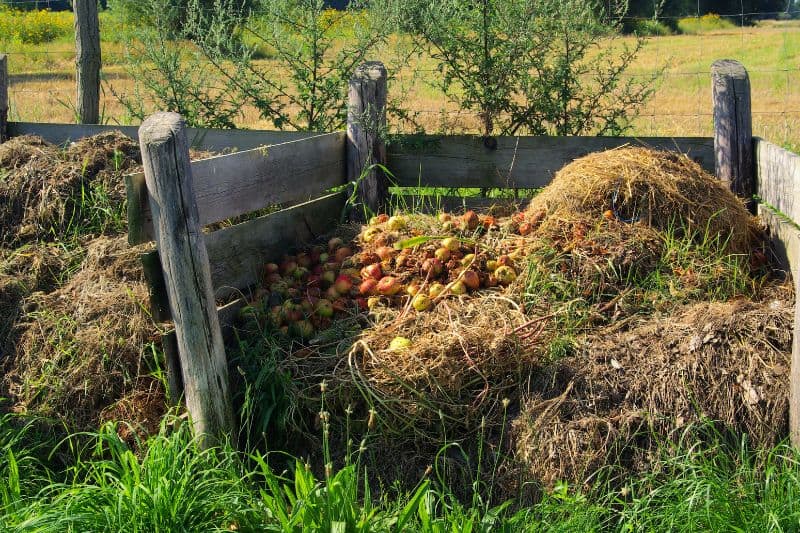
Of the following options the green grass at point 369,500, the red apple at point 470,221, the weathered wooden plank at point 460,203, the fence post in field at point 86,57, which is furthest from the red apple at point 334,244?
the fence post in field at point 86,57

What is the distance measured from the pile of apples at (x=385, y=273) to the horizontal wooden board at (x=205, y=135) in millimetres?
1153

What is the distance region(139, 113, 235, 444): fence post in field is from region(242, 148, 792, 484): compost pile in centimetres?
36

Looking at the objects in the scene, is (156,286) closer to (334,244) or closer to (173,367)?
(173,367)

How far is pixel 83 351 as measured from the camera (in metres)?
4.07

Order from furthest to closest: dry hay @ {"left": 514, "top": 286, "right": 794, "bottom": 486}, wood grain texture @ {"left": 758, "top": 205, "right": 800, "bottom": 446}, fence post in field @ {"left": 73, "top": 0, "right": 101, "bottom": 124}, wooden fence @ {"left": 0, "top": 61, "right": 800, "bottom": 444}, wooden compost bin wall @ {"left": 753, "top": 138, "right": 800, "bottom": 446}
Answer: fence post in field @ {"left": 73, "top": 0, "right": 101, "bottom": 124} < wooden compost bin wall @ {"left": 753, "top": 138, "right": 800, "bottom": 446} < wooden fence @ {"left": 0, "top": 61, "right": 800, "bottom": 444} < dry hay @ {"left": 514, "top": 286, "right": 794, "bottom": 486} < wood grain texture @ {"left": 758, "top": 205, "right": 800, "bottom": 446}

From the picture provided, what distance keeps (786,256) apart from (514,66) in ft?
6.93

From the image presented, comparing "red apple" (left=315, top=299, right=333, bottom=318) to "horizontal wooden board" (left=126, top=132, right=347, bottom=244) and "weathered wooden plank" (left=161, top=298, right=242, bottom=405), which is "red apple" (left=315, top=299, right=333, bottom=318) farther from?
"horizontal wooden board" (left=126, top=132, right=347, bottom=244)

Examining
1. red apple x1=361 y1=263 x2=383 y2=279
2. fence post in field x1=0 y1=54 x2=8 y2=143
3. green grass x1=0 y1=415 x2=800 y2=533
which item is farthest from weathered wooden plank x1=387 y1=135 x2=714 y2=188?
fence post in field x1=0 y1=54 x2=8 y2=143

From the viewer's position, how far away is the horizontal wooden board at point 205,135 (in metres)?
5.60

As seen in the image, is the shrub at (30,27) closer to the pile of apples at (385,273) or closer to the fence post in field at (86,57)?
the fence post in field at (86,57)

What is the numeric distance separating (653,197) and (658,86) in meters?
1.63

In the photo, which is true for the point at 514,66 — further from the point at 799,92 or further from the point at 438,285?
the point at 799,92

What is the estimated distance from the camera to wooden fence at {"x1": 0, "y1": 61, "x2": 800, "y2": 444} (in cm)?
365

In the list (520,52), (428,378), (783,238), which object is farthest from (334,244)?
(783,238)
